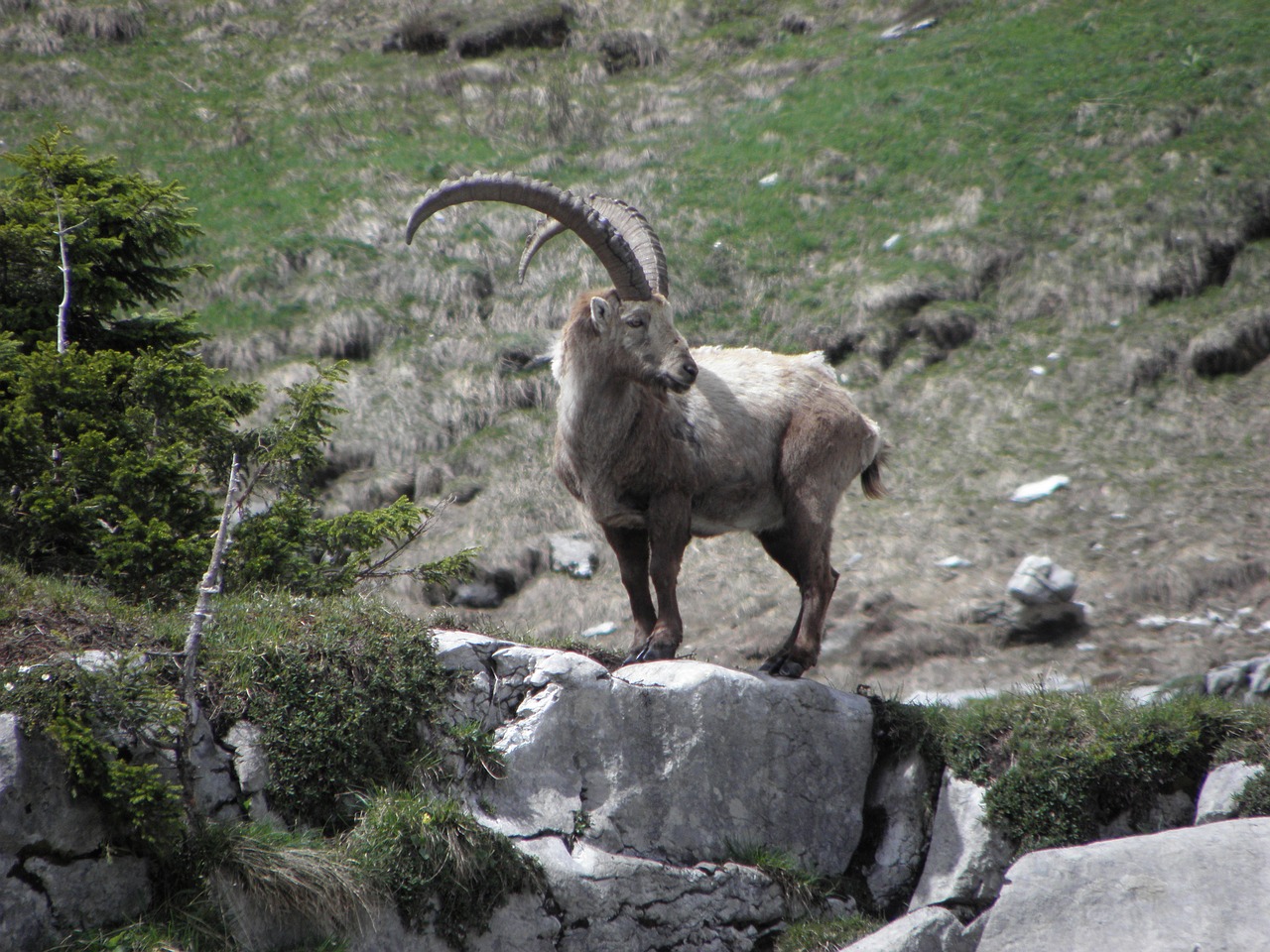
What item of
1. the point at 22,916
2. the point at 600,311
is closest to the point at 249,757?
the point at 22,916

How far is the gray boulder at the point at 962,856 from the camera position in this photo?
6.48 metres

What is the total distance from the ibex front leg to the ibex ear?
116cm

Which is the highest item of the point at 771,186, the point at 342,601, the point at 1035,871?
the point at 771,186

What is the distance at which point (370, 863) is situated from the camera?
5.40 meters

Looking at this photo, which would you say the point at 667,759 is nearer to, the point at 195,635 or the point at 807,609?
the point at 807,609

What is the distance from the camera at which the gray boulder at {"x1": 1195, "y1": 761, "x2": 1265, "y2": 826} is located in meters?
6.11

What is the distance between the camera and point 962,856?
21.5 ft

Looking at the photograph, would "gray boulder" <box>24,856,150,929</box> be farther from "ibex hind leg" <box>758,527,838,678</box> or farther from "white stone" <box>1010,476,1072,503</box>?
"white stone" <box>1010,476,1072,503</box>

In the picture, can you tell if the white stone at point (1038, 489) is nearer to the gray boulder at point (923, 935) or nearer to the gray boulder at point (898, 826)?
the gray boulder at point (898, 826)

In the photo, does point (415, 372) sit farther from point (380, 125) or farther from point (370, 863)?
point (370, 863)

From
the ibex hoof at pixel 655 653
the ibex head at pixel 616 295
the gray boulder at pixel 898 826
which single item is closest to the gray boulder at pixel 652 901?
the gray boulder at pixel 898 826

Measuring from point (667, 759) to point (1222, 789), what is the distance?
10.3 ft

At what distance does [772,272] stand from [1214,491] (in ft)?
20.8

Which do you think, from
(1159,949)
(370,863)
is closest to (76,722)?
(370,863)
